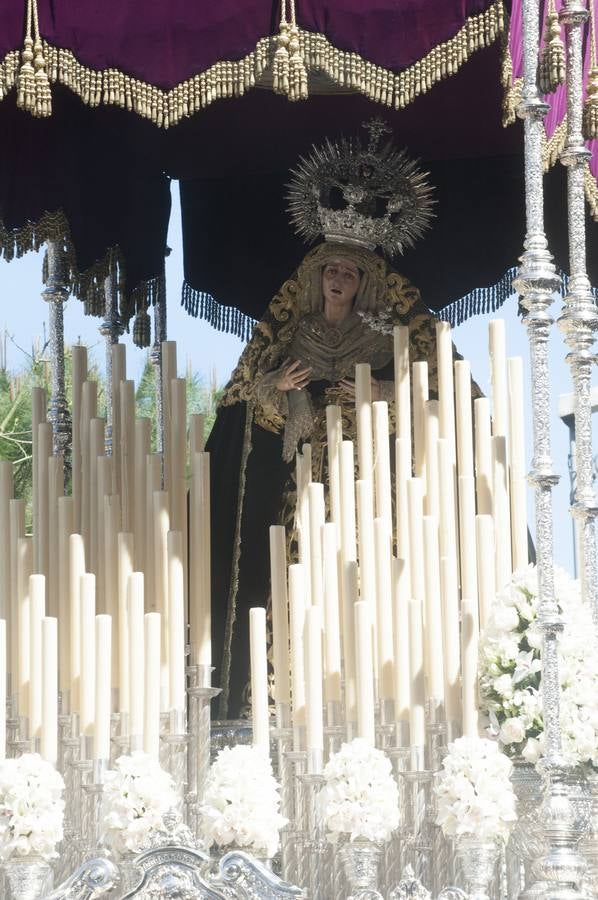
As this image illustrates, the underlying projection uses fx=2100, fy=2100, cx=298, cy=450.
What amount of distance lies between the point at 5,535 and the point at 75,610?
52 centimetres

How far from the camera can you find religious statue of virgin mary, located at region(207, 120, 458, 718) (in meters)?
7.98

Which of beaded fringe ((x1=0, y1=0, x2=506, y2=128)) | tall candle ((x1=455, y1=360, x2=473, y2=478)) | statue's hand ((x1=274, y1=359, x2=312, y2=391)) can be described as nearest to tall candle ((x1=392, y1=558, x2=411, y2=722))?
tall candle ((x1=455, y1=360, x2=473, y2=478))

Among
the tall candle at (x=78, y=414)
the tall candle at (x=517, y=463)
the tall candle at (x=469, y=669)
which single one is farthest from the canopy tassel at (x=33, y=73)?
the tall candle at (x=469, y=669)

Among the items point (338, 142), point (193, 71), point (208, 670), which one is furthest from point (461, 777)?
point (338, 142)

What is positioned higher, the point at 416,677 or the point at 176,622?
the point at 176,622

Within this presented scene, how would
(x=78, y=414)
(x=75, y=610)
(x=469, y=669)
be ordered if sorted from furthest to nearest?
(x=78, y=414)
(x=75, y=610)
(x=469, y=669)

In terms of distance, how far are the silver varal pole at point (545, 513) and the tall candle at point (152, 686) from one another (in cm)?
122

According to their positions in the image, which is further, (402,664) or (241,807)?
(402,664)

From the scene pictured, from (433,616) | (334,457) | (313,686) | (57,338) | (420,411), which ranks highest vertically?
(57,338)

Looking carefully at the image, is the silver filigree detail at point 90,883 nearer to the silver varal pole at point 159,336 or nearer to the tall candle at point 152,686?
the tall candle at point 152,686

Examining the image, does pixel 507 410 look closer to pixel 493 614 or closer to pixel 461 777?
pixel 493 614

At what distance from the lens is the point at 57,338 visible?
836cm

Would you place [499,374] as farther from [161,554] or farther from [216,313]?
[216,313]

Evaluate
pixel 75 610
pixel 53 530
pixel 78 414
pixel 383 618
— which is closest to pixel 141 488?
pixel 53 530
